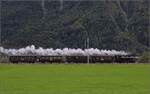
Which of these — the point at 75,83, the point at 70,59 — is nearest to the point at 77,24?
the point at 70,59

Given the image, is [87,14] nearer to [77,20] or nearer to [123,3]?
[77,20]

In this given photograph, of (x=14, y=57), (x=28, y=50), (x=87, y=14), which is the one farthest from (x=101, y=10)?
(x=14, y=57)

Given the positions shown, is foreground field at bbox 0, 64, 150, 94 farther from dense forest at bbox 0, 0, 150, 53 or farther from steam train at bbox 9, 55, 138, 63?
dense forest at bbox 0, 0, 150, 53

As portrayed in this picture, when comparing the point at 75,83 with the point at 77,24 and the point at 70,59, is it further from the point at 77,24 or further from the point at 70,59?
the point at 77,24

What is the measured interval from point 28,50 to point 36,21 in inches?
1259

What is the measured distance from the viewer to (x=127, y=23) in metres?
125

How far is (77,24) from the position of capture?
122 metres

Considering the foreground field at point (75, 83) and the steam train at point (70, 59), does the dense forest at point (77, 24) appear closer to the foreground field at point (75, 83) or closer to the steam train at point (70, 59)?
the steam train at point (70, 59)

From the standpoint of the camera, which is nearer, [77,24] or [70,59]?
[70,59]

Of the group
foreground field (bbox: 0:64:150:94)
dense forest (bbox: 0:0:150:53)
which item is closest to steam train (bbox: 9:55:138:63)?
dense forest (bbox: 0:0:150:53)

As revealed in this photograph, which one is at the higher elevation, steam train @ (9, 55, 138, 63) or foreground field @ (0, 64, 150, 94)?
steam train @ (9, 55, 138, 63)

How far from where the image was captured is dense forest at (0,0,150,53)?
115750 mm

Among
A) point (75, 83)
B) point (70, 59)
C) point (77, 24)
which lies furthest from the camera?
point (77, 24)

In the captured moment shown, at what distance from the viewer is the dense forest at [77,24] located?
115750 mm
